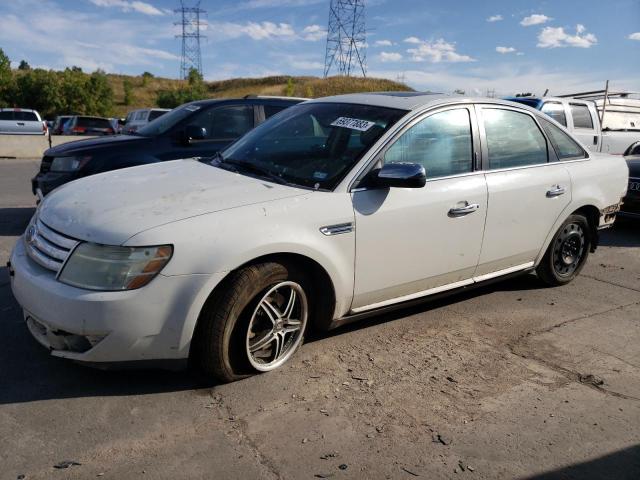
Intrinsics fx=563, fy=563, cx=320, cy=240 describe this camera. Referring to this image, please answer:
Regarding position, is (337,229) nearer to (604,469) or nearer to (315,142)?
(315,142)

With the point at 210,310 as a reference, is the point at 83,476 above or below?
below

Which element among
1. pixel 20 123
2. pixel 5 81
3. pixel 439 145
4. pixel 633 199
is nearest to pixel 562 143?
pixel 439 145

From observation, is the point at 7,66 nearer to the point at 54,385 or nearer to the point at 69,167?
the point at 69,167

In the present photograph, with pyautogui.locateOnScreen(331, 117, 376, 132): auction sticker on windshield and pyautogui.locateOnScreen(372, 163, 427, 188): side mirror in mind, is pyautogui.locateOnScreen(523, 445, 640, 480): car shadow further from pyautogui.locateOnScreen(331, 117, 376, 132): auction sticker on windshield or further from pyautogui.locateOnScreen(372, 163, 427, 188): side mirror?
pyautogui.locateOnScreen(331, 117, 376, 132): auction sticker on windshield

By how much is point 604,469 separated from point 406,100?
266 cm

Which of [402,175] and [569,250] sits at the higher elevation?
[402,175]

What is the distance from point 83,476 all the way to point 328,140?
254cm

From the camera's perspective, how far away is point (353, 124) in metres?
3.94

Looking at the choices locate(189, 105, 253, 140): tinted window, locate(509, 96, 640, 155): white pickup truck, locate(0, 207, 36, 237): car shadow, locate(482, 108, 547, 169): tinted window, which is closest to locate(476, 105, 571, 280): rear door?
locate(482, 108, 547, 169): tinted window

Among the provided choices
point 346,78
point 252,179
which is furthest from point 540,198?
point 346,78

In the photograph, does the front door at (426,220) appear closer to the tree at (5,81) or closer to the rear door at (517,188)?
the rear door at (517,188)

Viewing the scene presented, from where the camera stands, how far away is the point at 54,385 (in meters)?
3.15

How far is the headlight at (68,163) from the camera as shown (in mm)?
6496

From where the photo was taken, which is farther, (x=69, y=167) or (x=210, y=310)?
(x=69, y=167)
